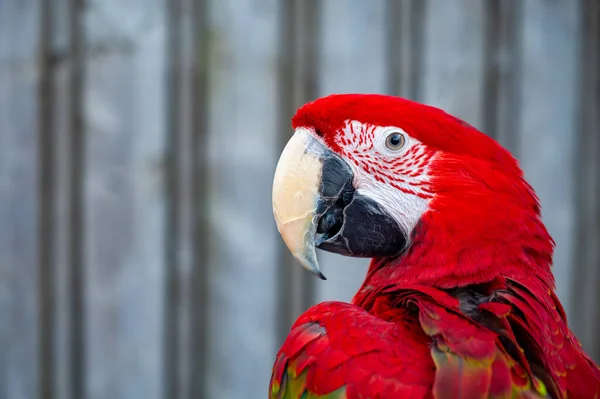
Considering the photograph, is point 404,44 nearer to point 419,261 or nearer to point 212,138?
point 212,138

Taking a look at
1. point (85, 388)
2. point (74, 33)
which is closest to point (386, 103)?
point (74, 33)

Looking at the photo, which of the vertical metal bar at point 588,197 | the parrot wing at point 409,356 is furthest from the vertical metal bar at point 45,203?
the vertical metal bar at point 588,197

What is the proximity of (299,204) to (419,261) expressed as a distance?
0.72 ft

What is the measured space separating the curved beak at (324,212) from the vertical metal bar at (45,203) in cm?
97

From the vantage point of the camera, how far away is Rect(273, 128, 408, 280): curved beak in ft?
3.09

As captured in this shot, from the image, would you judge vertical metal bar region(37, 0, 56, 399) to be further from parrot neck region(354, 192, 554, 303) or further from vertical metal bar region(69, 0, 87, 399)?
parrot neck region(354, 192, 554, 303)

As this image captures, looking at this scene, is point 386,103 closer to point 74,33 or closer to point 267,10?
point 267,10

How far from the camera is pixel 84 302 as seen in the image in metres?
1.64

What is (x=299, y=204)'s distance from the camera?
938 millimetres

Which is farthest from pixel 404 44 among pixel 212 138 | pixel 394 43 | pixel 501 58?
pixel 212 138

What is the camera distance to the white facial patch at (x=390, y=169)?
949 mm

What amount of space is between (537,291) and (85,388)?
52.7 inches

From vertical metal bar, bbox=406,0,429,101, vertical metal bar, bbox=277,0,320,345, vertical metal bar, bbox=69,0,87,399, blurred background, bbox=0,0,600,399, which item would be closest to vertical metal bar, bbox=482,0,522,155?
blurred background, bbox=0,0,600,399

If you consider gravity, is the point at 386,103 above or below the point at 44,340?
above
